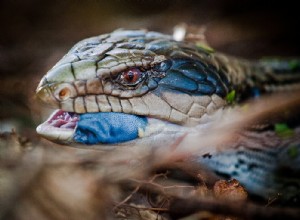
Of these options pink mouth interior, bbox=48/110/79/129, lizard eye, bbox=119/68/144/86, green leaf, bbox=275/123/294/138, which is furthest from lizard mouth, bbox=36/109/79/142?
green leaf, bbox=275/123/294/138

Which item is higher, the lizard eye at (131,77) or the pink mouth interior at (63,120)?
the lizard eye at (131,77)

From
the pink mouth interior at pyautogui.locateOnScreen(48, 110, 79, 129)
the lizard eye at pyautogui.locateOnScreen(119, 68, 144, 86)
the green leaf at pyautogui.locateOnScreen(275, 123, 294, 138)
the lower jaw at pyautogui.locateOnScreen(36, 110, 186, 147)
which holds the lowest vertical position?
the green leaf at pyautogui.locateOnScreen(275, 123, 294, 138)

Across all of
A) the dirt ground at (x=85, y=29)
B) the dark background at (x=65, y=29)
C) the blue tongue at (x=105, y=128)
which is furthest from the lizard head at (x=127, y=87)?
the dark background at (x=65, y=29)

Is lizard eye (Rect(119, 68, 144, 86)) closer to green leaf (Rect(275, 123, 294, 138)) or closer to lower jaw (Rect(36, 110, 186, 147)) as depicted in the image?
lower jaw (Rect(36, 110, 186, 147))

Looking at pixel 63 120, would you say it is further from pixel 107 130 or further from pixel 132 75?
pixel 132 75

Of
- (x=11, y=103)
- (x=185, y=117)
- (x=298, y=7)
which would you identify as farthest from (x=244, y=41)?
(x=11, y=103)

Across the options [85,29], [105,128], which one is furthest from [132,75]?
[85,29]

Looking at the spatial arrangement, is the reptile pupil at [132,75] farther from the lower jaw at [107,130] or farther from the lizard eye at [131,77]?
the lower jaw at [107,130]

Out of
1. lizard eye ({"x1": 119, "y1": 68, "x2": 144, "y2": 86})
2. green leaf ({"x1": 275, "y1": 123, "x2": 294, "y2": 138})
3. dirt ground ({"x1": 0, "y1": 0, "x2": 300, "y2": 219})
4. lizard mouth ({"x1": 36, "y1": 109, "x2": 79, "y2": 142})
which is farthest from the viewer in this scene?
green leaf ({"x1": 275, "y1": 123, "x2": 294, "y2": 138})

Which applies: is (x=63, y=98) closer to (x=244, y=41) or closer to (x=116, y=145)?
(x=116, y=145)
